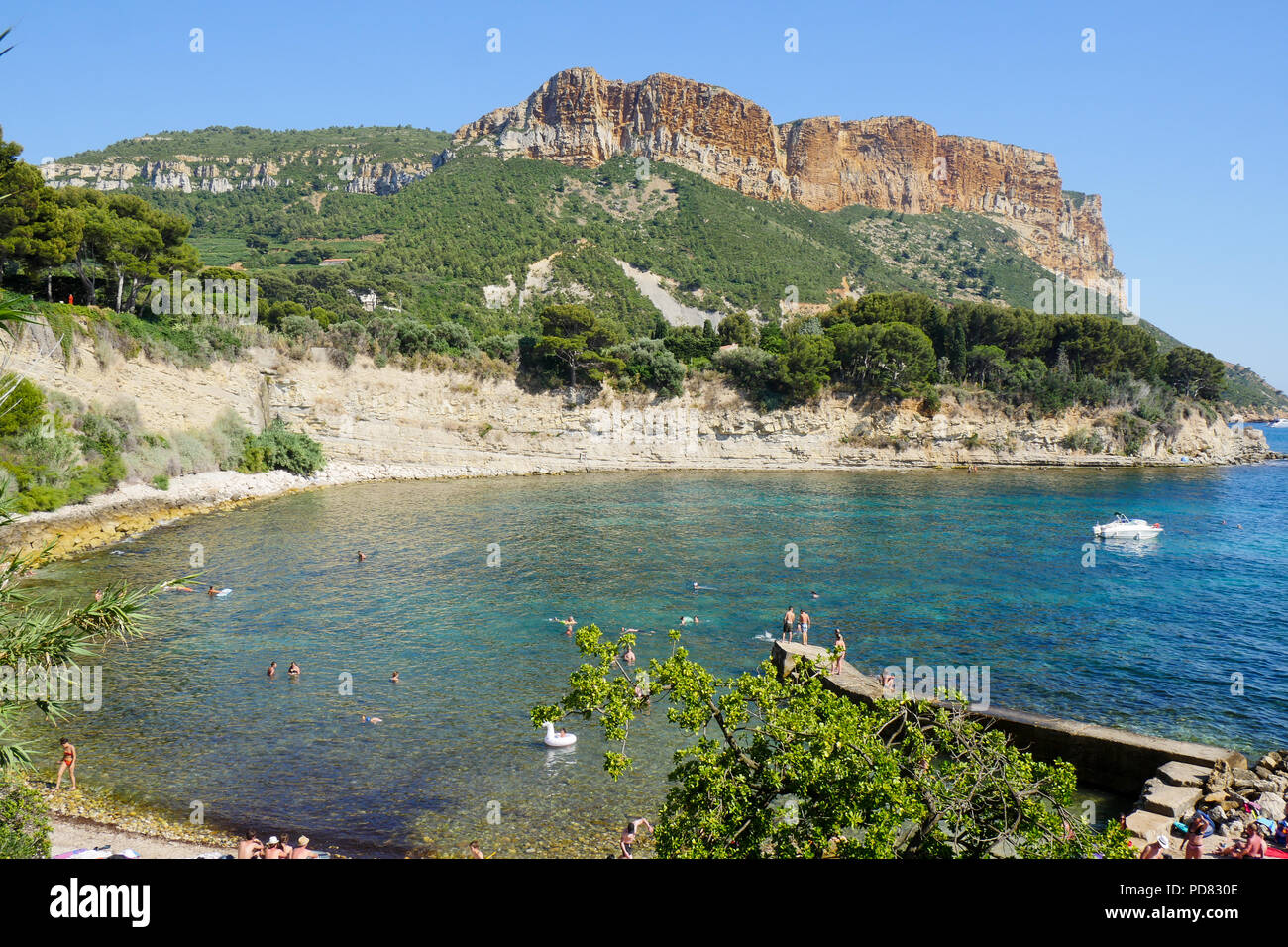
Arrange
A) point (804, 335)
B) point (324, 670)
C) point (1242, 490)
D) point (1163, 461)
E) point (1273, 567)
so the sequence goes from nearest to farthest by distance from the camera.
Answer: point (324, 670)
point (1273, 567)
point (1242, 490)
point (804, 335)
point (1163, 461)

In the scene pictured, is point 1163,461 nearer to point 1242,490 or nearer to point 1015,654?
point 1242,490

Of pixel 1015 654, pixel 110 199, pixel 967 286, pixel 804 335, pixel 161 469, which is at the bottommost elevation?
pixel 1015 654

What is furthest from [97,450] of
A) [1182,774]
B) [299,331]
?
[1182,774]

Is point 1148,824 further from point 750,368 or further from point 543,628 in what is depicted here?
point 750,368

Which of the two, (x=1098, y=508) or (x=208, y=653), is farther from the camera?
(x=1098, y=508)

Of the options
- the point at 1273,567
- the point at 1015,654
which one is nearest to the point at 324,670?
the point at 1015,654

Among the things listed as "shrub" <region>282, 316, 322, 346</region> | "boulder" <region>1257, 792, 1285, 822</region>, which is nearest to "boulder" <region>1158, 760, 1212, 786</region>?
"boulder" <region>1257, 792, 1285, 822</region>

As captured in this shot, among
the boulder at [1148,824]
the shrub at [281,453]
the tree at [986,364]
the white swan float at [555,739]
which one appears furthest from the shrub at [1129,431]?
the white swan float at [555,739]

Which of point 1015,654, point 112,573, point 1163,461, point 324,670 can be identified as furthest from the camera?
point 1163,461
